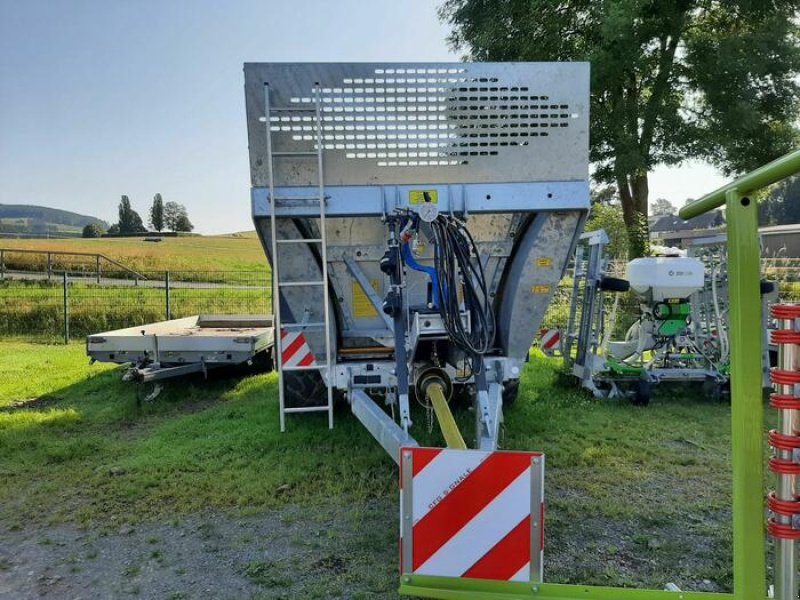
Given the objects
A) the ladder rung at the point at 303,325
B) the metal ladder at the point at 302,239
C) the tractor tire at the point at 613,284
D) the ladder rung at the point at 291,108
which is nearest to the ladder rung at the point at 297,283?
the metal ladder at the point at 302,239

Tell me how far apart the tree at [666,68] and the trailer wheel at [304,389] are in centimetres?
862

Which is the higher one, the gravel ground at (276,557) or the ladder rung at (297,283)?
the ladder rung at (297,283)

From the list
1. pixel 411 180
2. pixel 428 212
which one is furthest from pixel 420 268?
pixel 411 180

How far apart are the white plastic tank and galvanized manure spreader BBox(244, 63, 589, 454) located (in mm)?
2759

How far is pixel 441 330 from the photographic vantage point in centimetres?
370

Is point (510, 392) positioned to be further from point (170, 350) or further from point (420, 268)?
point (170, 350)

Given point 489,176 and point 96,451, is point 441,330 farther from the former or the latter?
point 96,451

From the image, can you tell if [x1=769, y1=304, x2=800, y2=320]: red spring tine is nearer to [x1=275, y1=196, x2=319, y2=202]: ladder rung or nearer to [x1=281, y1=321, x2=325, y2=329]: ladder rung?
[x1=275, y1=196, x2=319, y2=202]: ladder rung

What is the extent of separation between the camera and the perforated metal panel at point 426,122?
3936 millimetres

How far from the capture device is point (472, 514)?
7.87 ft

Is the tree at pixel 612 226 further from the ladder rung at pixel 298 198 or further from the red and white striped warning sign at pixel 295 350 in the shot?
the ladder rung at pixel 298 198

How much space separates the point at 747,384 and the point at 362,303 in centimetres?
340

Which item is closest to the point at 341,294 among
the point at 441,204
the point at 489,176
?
the point at 441,204

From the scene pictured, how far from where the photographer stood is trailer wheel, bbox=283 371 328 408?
550 cm
